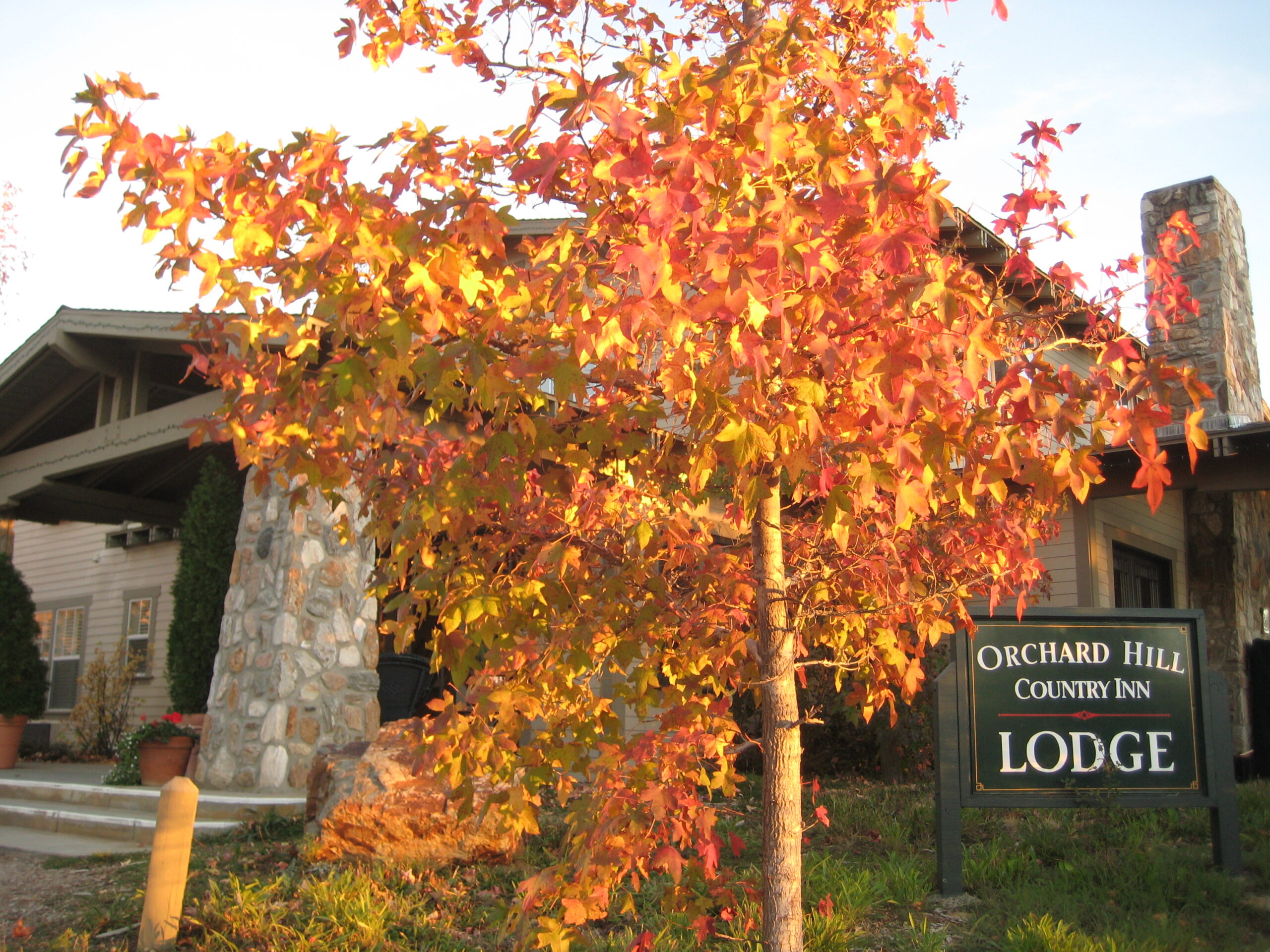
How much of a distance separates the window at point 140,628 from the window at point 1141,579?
43.5 ft

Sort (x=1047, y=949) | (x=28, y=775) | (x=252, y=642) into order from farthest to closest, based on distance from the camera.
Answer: (x=28, y=775)
(x=252, y=642)
(x=1047, y=949)

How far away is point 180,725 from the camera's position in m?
9.78

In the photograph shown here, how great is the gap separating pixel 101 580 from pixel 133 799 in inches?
382

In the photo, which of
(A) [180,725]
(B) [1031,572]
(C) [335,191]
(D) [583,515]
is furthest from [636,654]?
(A) [180,725]

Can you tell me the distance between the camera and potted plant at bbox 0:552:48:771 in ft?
45.4

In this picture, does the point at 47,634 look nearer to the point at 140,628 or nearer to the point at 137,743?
the point at 140,628

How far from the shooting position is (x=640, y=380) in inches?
106

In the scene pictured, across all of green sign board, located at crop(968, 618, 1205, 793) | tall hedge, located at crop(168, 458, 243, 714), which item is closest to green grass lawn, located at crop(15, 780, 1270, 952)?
green sign board, located at crop(968, 618, 1205, 793)

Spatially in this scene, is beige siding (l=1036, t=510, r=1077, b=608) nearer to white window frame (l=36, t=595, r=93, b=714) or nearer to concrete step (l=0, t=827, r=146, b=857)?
concrete step (l=0, t=827, r=146, b=857)

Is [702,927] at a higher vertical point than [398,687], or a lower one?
lower

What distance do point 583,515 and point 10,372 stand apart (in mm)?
11205

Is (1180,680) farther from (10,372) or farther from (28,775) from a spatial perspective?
(10,372)

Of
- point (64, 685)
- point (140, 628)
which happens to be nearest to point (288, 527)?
point (140, 628)

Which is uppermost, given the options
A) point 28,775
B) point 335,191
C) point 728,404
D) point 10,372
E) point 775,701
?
point 10,372
